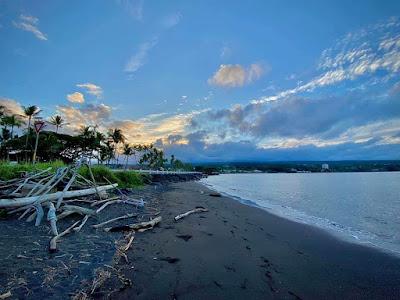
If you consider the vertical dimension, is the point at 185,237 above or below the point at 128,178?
below

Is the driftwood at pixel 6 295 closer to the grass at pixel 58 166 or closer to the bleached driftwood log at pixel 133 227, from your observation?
the bleached driftwood log at pixel 133 227

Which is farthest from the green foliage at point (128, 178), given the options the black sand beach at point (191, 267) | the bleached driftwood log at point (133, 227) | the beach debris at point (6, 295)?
the beach debris at point (6, 295)

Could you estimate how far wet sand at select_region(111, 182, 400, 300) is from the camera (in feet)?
17.4

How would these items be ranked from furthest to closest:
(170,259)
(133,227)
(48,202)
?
(48,202) → (133,227) → (170,259)

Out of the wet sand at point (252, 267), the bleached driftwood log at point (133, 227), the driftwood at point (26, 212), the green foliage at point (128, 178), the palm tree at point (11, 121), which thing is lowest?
the wet sand at point (252, 267)

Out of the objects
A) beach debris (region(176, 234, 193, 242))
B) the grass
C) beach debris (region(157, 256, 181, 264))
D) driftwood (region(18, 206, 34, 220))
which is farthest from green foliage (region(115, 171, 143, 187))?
beach debris (region(157, 256, 181, 264))

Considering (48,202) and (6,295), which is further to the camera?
(48,202)

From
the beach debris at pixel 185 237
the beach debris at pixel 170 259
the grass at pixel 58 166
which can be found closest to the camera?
the beach debris at pixel 170 259

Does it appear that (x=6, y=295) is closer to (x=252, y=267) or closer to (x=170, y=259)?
(x=170, y=259)

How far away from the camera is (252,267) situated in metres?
6.69

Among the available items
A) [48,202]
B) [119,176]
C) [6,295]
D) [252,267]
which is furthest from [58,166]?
[252,267]

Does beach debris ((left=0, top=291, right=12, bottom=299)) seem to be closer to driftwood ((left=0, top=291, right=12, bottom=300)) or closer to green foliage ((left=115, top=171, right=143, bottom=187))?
driftwood ((left=0, top=291, right=12, bottom=300))

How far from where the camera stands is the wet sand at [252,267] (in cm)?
529

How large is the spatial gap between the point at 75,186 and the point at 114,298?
1034 centimetres
